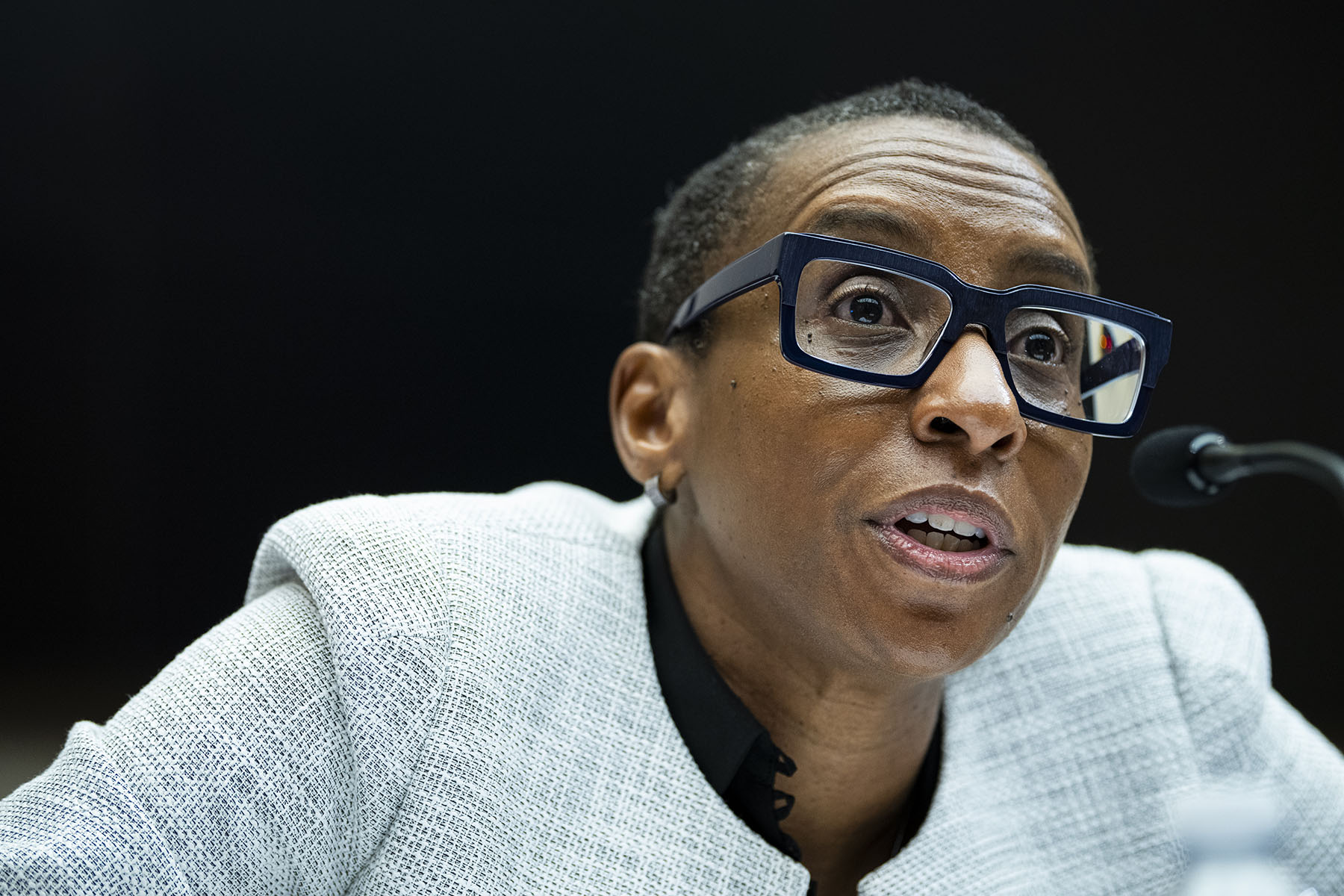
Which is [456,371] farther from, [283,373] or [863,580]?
[863,580]

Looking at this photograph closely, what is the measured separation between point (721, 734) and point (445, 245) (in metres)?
1.25

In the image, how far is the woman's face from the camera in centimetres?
125

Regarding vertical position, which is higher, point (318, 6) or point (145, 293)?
point (318, 6)

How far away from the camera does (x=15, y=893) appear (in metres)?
1.05

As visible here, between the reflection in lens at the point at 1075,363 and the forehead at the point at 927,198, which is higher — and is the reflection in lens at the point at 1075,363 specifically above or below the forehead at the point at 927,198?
below

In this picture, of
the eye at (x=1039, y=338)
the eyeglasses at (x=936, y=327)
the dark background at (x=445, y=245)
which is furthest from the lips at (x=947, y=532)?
the dark background at (x=445, y=245)

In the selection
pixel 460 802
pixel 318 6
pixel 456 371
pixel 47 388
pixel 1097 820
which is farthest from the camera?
pixel 456 371

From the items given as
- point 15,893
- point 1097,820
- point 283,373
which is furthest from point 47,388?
point 1097,820

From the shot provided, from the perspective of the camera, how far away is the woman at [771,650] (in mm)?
1200

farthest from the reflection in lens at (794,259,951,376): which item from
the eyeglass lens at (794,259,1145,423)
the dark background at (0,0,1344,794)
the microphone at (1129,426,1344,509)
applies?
the dark background at (0,0,1344,794)

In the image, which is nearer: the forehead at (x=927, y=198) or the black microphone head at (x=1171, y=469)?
the forehead at (x=927, y=198)

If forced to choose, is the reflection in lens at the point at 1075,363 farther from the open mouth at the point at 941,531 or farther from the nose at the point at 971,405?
the open mouth at the point at 941,531

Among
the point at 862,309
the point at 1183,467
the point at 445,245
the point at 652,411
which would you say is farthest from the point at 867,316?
the point at 445,245

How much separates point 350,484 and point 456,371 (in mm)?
298
